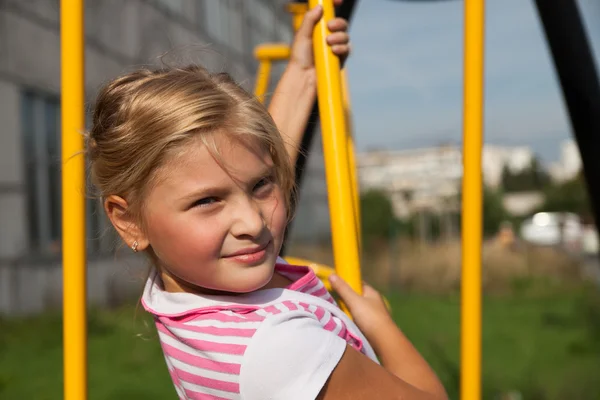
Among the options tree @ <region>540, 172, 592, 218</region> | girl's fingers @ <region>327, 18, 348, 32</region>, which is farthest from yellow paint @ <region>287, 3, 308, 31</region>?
tree @ <region>540, 172, 592, 218</region>

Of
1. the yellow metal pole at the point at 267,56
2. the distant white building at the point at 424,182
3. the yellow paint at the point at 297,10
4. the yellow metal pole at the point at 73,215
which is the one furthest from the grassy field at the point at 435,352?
the distant white building at the point at 424,182

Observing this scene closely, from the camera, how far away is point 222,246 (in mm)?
973

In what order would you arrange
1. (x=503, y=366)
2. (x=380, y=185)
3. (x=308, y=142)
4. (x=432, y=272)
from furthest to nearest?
(x=380, y=185) < (x=432, y=272) < (x=503, y=366) < (x=308, y=142)

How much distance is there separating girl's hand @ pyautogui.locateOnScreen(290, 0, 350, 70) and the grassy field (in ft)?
7.67

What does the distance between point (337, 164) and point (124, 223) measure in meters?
0.33

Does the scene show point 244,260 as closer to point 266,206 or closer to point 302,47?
point 266,206

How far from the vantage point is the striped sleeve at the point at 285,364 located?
0.91 metres

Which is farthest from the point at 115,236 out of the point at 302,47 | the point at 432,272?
the point at 432,272

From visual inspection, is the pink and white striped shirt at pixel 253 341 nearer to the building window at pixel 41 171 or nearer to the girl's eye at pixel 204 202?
the girl's eye at pixel 204 202

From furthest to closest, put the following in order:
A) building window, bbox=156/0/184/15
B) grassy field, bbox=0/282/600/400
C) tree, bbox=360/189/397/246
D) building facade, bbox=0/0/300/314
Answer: tree, bbox=360/189/397/246
building window, bbox=156/0/184/15
building facade, bbox=0/0/300/314
grassy field, bbox=0/282/600/400

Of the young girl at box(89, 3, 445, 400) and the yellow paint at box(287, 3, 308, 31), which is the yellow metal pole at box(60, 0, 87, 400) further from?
the yellow paint at box(287, 3, 308, 31)

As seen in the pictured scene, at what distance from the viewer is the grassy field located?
482 centimetres

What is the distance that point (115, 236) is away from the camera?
1.19 metres

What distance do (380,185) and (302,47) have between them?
538 inches
